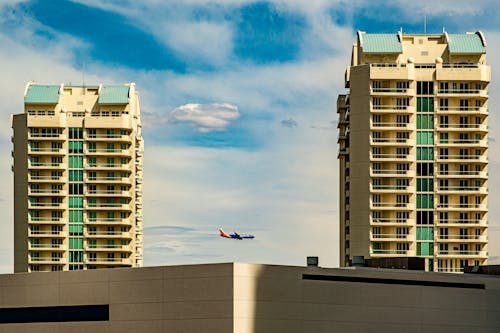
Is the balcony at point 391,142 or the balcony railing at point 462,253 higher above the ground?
the balcony at point 391,142

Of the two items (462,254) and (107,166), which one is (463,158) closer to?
(462,254)

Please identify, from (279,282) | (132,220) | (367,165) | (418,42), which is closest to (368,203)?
(367,165)

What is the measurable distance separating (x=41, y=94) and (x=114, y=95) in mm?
Answer: 10174

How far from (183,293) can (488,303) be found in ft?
90.3

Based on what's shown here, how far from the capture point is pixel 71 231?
156625mm

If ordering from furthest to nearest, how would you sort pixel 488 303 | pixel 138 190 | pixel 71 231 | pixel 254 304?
pixel 138 190 < pixel 71 231 < pixel 488 303 < pixel 254 304

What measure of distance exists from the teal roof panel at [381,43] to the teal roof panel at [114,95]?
1452 inches

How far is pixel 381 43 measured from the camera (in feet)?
461

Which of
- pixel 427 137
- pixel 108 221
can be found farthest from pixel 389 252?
pixel 108 221

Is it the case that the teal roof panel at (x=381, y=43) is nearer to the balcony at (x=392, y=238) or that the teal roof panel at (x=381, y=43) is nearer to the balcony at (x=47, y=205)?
the balcony at (x=392, y=238)

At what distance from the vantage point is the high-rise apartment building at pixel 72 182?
15600 cm

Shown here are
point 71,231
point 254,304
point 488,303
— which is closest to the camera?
point 254,304

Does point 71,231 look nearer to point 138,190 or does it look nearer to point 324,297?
point 138,190

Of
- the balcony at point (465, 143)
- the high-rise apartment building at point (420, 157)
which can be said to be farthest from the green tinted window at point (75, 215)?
the balcony at point (465, 143)
